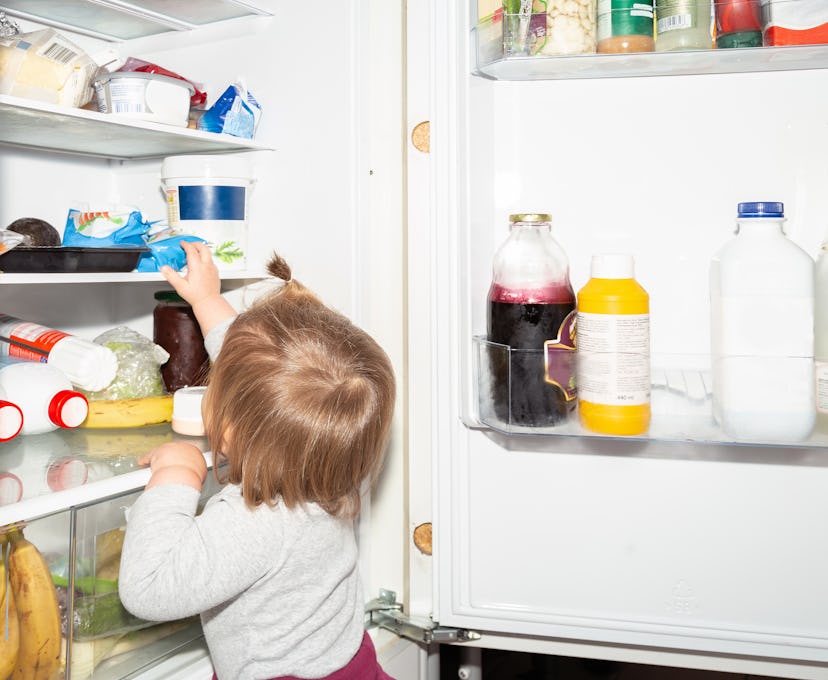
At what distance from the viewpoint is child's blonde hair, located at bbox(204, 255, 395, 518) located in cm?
89

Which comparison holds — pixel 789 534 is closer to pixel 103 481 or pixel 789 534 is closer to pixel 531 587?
pixel 531 587

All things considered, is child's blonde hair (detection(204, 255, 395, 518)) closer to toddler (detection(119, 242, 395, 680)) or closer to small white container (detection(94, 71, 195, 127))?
toddler (detection(119, 242, 395, 680))

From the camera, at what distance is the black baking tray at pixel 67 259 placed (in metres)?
0.96

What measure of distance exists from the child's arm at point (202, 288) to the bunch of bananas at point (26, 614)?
364 mm

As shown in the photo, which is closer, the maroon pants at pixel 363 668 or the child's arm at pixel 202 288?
the maroon pants at pixel 363 668

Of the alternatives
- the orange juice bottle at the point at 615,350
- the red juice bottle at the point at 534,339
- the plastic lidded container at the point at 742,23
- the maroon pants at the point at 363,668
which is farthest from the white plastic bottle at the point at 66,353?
the plastic lidded container at the point at 742,23

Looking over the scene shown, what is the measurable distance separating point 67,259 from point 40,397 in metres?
0.18

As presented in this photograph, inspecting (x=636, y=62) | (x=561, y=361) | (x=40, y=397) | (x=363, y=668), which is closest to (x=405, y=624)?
(x=363, y=668)

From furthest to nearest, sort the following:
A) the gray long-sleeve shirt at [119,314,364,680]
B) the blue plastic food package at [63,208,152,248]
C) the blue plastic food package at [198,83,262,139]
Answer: the blue plastic food package at [198,83,262,139], the blue plastic food package at [63,208,152,248], the gray long-sleeve shirt at [119,314,364,680]

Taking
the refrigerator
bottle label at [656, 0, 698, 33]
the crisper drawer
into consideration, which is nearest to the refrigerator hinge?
the refrigerator

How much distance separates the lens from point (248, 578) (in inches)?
35.1

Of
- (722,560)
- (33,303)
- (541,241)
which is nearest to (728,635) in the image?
(722,560)

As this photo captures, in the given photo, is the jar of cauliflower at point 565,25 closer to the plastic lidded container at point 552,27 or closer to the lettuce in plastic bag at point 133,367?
the plastic lidded container at point 552,27

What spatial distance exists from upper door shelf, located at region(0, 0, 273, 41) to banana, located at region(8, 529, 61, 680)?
30.9 inches
